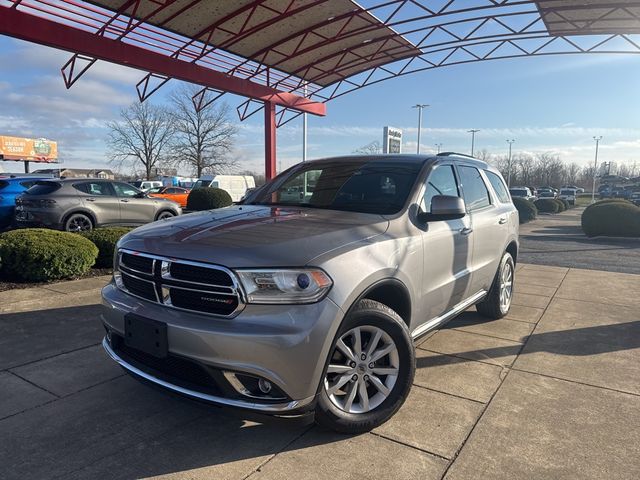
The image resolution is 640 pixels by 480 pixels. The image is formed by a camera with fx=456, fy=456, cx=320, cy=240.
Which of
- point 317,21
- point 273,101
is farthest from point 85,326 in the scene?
point 273,101

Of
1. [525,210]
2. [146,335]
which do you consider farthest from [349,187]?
[525,210]

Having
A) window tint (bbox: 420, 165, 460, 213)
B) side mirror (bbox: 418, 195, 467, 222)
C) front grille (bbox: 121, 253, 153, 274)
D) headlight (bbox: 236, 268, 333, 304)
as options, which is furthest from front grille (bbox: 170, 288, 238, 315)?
window tint (bbox: 420, 165, 460, 213)

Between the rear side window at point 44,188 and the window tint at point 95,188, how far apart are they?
0.43m

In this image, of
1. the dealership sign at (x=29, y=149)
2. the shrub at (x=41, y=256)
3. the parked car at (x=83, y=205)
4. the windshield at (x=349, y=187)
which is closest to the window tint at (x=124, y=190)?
the parked car at (x=83, y=205)

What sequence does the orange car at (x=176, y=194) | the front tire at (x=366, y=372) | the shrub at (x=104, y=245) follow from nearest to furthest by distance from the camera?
the front tire at (x=366, y=372), the shrub at (x=104, y=245), the orange car at (x=176, y=194)

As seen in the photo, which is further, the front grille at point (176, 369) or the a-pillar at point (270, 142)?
the a-pillar at point (270, 142)

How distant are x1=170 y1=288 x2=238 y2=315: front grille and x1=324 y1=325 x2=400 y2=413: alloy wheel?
65cm

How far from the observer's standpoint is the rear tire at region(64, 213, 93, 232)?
10.5m

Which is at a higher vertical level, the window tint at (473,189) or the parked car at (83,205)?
the window tint at (473,189)

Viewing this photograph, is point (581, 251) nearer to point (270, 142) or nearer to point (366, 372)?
point (366, 372)

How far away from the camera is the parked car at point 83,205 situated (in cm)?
1019

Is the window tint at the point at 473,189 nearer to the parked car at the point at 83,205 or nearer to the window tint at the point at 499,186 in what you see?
the window tint at the point at 499,186

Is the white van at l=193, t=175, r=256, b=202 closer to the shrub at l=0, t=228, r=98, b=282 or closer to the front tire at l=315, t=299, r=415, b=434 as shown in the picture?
the shrub at l=0, t=228, r=98, b=282

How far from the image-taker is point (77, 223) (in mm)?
10711
